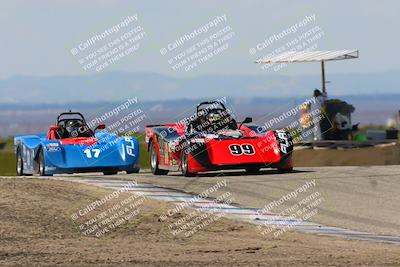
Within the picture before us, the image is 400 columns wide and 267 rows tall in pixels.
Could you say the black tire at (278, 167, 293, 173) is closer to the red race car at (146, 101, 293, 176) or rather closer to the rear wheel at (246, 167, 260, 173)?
the red race car at (146, 101, 293, 176)

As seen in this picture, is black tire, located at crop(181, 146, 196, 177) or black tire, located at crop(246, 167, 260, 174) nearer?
black tire, located at crop(181, 146, 196, 177)

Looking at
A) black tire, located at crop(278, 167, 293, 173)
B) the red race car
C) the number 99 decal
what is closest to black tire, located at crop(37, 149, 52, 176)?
the red race car

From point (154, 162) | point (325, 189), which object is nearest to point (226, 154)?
point (154, 162)

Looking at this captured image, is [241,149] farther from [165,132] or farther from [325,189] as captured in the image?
[325,189]

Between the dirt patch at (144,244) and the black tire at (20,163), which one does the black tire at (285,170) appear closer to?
the dirt patch at (144,244)

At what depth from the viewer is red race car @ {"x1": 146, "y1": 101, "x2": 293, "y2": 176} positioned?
22.6m

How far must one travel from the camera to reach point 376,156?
3119 cm

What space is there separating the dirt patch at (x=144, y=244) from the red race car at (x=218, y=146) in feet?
14.4

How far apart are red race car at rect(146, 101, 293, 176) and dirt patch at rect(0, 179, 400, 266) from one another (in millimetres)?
4379

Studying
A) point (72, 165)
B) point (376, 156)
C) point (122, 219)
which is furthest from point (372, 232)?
point (376, 156)

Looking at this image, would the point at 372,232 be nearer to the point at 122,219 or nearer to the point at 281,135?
the point at 122,219

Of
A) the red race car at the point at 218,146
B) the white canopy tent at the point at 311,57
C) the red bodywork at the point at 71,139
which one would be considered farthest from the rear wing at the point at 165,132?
the white canopy tent at the point at 311,57

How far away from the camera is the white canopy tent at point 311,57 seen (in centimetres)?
3312

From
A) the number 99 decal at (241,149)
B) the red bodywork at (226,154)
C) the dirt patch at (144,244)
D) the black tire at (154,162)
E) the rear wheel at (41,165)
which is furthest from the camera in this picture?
the black tire at (154,162)
